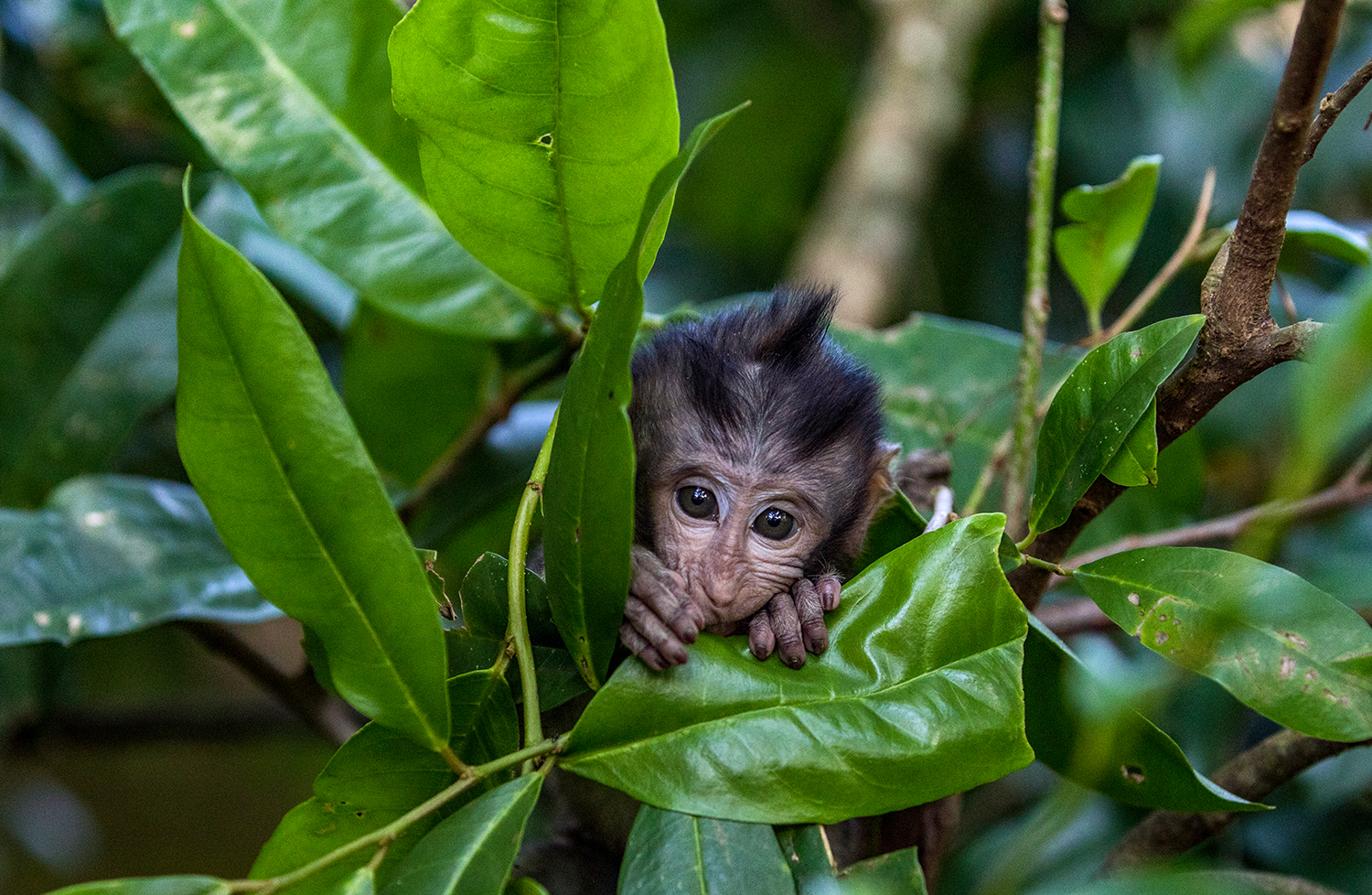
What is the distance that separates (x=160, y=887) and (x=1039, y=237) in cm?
128

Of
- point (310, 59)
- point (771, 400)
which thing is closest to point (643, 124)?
point (771, 400)

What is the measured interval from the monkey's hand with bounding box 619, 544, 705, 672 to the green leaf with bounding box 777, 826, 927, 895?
0.20m

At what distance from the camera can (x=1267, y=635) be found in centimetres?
101

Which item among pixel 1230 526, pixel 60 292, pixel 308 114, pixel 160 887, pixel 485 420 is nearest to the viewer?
pixel 160 887

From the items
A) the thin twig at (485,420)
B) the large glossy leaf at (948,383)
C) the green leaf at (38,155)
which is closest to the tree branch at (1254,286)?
the large glossy leaf at (948,383)

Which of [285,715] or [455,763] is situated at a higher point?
[455,763]

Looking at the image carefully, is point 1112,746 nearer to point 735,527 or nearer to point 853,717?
point 853,717

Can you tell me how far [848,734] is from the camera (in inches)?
38.0

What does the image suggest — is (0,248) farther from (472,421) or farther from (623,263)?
(623,263)

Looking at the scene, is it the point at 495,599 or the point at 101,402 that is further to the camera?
the point at 101,402

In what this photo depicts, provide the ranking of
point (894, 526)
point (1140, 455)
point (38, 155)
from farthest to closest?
point (38, 155), point (894, 526), point (1140, 455)

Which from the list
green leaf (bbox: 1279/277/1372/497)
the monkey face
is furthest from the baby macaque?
green leaf (bbox: 1279/277/1372/497)

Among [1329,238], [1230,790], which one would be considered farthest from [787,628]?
[1329,238]

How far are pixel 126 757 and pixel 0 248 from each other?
2.69 metres
